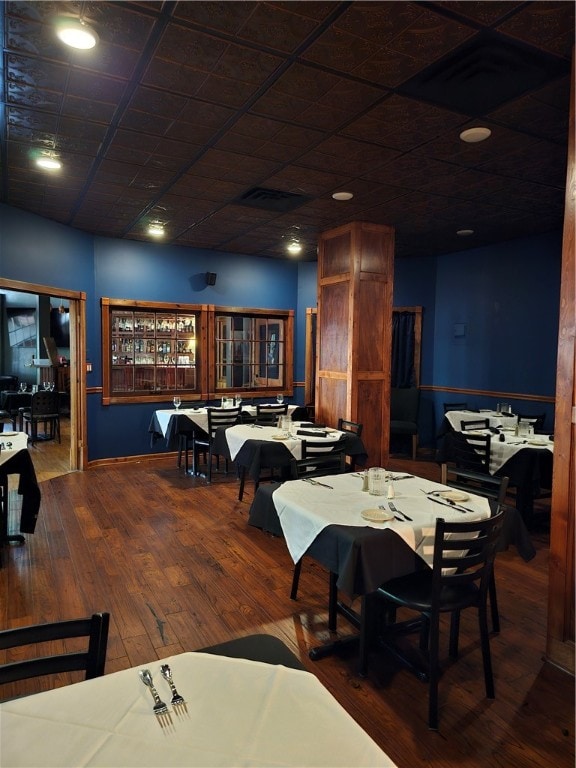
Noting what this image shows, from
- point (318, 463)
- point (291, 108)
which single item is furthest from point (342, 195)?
point (318, 463)

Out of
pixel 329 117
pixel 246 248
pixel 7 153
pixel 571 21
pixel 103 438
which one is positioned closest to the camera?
pixel 571 21

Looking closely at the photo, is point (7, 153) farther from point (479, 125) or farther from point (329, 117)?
point (479, 125)

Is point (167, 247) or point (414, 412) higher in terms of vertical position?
point (167, 247)

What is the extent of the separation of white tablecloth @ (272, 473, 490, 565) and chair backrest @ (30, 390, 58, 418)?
6626mm

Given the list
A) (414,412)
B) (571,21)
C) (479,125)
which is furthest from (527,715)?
(414,412)

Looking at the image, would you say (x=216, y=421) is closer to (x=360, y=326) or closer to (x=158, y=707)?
(x=360, y=326)

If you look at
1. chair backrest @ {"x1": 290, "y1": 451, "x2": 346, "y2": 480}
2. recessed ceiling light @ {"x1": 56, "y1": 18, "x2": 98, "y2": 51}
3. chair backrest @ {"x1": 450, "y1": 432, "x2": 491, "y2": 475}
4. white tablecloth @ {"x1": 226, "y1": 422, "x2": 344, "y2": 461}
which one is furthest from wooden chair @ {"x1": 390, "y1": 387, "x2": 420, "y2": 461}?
recessed ceiling light @ {"x1": 56, "y1": 18, "x2": 98, "y2": 51}

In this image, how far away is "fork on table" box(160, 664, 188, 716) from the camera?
3.48 feet

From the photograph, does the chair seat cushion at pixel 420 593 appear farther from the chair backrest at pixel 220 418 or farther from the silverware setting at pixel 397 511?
the chair backrest at pixel 220 418

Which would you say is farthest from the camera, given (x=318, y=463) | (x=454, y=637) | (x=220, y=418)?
(x=220, y=418)

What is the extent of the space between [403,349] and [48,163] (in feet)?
18.4

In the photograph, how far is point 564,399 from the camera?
7.89ft

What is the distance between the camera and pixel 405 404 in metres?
7.49

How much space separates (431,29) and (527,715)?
3135mm
